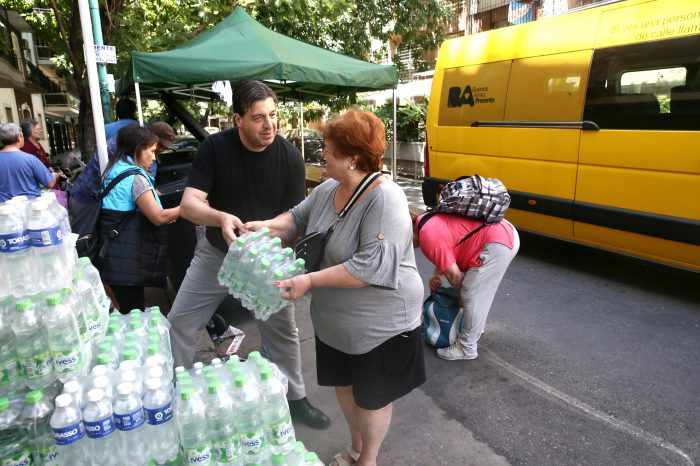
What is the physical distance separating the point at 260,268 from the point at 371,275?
522mm

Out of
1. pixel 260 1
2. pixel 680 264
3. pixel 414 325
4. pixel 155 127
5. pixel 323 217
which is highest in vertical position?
pixel 260 1

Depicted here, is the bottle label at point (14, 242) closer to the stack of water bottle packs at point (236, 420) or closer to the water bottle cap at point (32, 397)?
the water bottle cap at point (32, 397)

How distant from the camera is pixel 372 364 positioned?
212cm

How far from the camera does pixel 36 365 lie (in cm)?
139

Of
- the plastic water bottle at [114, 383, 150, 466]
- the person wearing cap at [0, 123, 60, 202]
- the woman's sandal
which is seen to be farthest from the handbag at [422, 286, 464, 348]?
the person wearing cap at [0, 123, 60, 202]

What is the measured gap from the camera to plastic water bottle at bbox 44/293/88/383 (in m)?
1.42

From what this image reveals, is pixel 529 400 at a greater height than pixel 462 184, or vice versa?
pixel 462 184

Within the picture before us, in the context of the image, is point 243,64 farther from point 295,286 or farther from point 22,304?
point 22,304

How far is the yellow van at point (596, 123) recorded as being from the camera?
4359 millimetres

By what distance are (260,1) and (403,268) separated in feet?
29.4

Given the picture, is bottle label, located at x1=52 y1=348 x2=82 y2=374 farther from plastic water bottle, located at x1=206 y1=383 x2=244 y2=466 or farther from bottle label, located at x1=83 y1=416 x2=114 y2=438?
plastic water bottle, located at x1=206 y1=383 x2=244 y2=466

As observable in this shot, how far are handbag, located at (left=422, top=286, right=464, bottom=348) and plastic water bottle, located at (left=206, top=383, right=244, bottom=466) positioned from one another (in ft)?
8.02

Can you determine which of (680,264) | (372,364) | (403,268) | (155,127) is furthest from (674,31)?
(155,127)

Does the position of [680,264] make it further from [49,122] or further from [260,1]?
[49,122]
